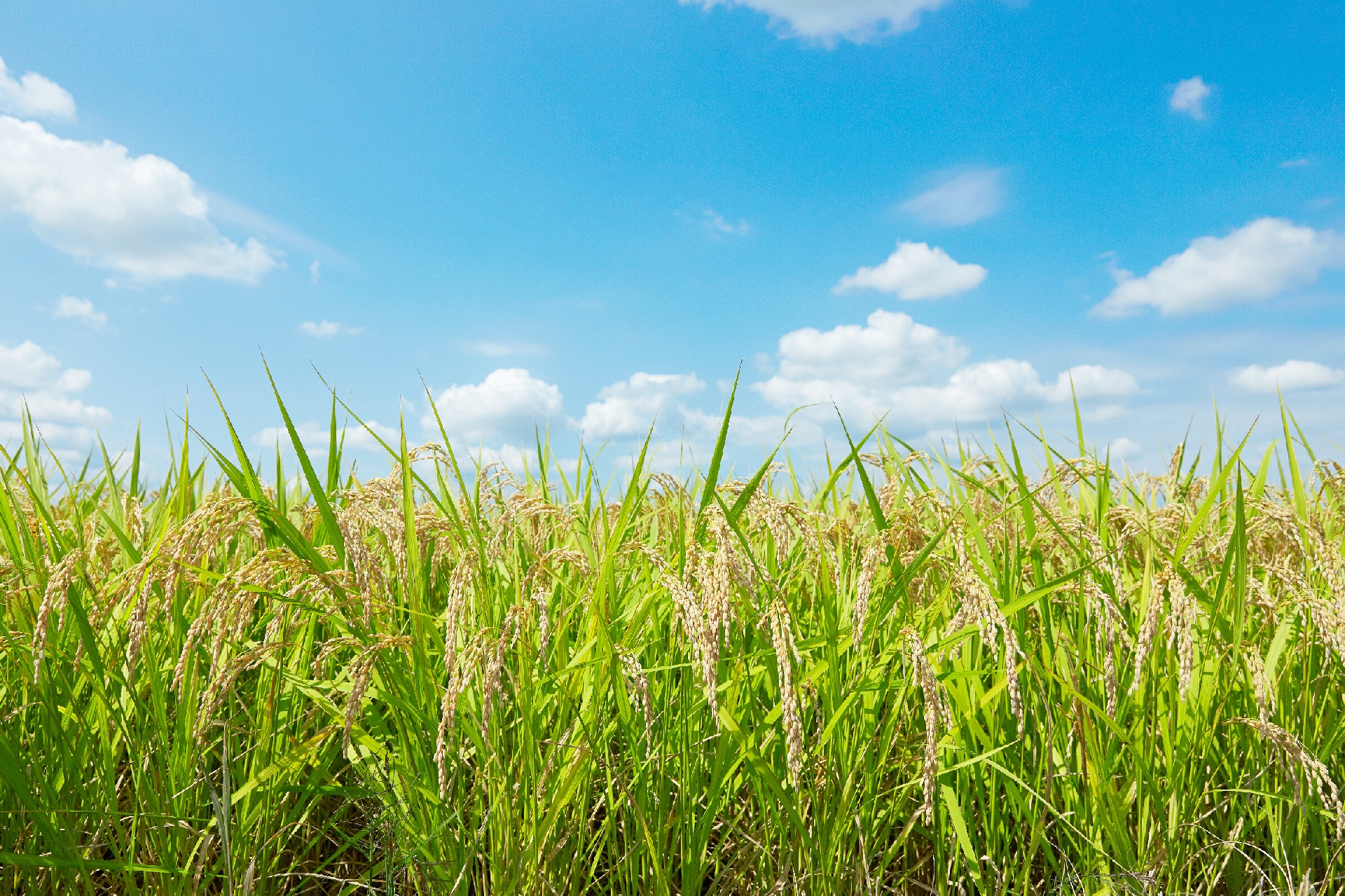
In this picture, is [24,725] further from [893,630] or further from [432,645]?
[893,630]

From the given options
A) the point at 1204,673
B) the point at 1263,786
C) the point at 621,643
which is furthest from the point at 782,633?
the point at 1263,786

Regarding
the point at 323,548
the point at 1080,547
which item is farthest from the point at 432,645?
the point at 1080,547

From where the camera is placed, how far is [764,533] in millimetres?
3123

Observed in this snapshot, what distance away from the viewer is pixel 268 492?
301cm

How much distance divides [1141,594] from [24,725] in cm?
334

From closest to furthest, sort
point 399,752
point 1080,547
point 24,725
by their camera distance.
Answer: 1. point 399,752
2. point 24,725
3. point 1080,547

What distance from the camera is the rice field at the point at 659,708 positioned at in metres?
1.87

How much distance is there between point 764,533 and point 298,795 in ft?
5.69

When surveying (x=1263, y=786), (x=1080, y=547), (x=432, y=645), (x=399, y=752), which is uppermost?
(x=1080, y=547)

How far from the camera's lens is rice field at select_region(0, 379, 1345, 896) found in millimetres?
1873

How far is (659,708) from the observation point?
2.20 m

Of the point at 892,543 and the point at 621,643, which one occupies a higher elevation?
the point at 892,543

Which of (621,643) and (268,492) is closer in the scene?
(621,643)

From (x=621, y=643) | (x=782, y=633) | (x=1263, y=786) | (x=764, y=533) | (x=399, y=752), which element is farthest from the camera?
(x=764, y=533)
